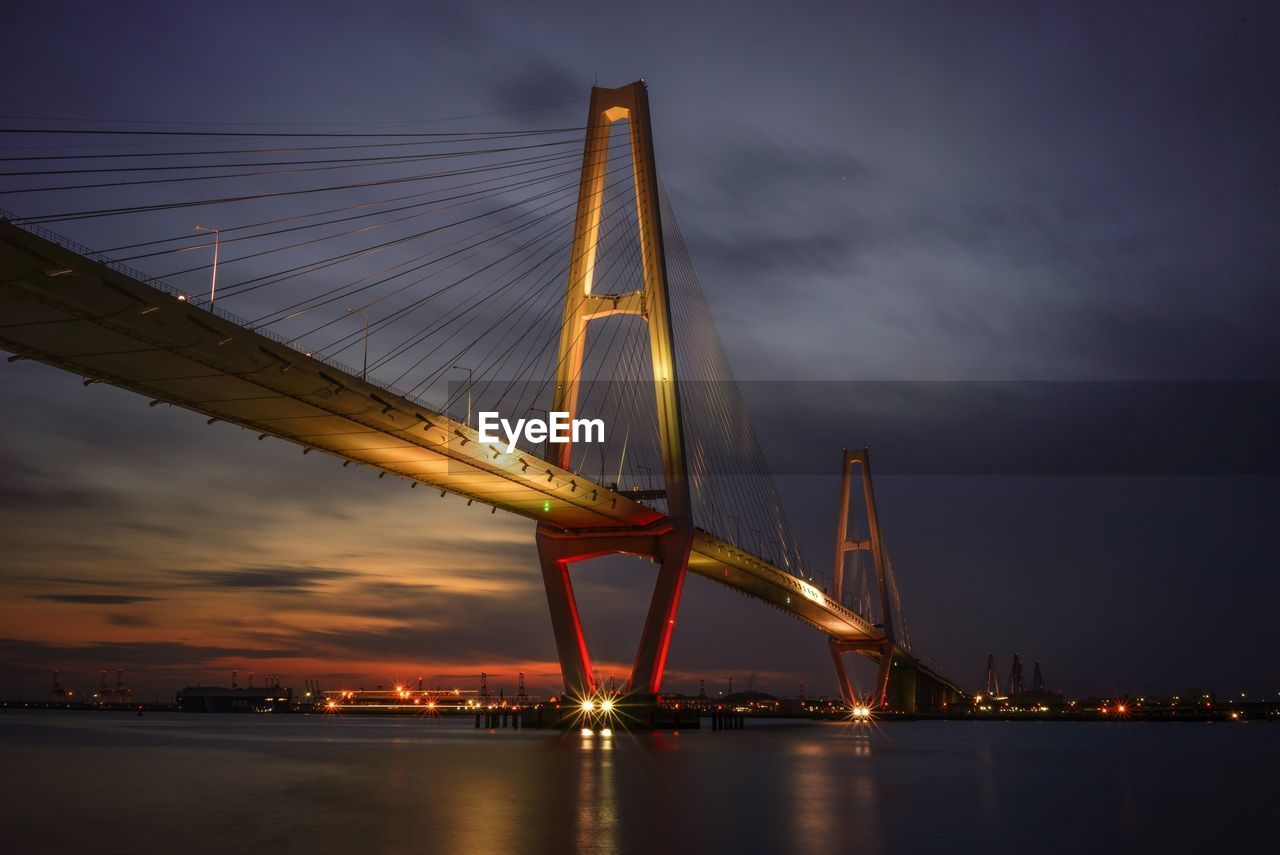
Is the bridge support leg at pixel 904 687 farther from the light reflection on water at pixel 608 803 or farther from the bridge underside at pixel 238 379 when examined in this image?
the bridge underside at pixel 238 379

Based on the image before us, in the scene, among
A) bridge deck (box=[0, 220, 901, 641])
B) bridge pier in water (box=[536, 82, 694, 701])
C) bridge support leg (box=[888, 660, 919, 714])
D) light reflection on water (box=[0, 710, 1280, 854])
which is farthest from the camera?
bridge support leg (box=[888, 660, 919, 714])

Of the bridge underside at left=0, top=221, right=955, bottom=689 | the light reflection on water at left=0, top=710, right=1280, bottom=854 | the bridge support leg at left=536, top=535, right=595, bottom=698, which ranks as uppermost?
the bridge underside at left=0, top=221, right=955, bottom=689

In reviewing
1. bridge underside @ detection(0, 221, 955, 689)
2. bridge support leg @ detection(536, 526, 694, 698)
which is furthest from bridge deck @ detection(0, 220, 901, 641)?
bridge support leg @ detection(536, 526, 694, 698)

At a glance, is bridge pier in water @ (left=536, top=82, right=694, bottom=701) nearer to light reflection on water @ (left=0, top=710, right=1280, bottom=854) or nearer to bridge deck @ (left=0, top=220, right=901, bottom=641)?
bridge deck @ (left=0, top=220, right=901, bottom=641)

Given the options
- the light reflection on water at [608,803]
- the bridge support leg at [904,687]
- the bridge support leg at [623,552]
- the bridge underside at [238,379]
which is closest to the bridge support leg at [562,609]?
the bridge support leg at [623,552]

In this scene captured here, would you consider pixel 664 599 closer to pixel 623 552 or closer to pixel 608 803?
pixel 623 552

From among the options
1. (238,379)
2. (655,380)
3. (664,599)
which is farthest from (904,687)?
(238,379)

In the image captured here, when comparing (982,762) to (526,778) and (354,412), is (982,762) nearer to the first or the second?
(526,778)

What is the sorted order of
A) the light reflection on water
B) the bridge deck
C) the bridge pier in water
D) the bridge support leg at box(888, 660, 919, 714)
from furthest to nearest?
the bridge support leg at box(888, 660, 919, 714)
the bridge pier in water
the bridge deck
the light reflection on water
